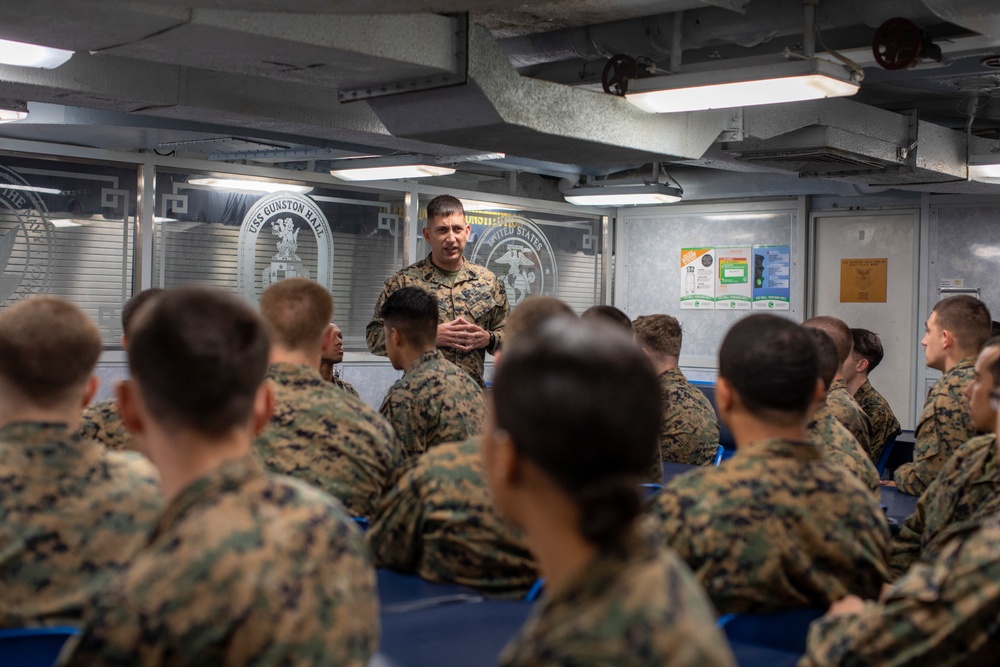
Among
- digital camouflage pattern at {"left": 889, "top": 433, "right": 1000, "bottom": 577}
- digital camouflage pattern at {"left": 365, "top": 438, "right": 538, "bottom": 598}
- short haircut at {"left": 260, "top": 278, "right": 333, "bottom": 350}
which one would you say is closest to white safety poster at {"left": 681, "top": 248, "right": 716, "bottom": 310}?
digital camouflage pattern at {"left": 889, "top": 433, "right": 1000, "bottom": 577}

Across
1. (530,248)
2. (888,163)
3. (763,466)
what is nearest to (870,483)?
(763,466)

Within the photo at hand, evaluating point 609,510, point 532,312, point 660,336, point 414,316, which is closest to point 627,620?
point 609,510

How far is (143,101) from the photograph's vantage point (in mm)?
4758

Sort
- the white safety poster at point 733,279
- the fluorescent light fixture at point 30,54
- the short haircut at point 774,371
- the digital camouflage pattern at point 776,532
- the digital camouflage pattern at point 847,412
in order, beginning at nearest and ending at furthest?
the digital camouflage pattern at point 776,532, the short haircut at point 774,371, the fluorescent light fixture at point 30,54, the digital camouflage pattern at point 847,412, the white safety poster at point 733,279

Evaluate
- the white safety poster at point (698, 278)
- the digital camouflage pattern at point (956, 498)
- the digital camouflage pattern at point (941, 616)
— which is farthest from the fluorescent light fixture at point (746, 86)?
the white safety poster at point (698, 278)

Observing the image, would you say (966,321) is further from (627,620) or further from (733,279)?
(733,279)

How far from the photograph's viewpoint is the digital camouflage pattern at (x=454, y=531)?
2.43 m

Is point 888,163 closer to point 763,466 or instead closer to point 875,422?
point 875,422

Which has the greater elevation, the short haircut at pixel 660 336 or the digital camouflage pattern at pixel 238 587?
the short haircut at pixel 660 336

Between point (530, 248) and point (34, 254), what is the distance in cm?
414

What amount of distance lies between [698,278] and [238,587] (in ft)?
27.3

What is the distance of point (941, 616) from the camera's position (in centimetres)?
165

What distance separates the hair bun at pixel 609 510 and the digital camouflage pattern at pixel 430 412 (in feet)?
8.84

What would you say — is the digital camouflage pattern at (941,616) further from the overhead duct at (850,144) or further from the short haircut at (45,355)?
the overhead duct at (850,144)
